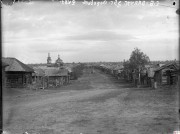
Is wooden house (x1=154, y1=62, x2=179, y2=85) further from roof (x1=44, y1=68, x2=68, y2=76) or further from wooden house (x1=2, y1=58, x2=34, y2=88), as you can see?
roof (x1=44, y1=68, x2=68, y2=76)

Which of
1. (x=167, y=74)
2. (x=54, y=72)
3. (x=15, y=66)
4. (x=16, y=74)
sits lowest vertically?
(x=167, y=74)

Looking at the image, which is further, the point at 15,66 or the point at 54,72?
the point at 54,72

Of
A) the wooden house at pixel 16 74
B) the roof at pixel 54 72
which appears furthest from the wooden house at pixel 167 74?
the roof at pixel 54 72

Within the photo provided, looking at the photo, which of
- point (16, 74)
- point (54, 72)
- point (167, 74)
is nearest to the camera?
point (16, 74)

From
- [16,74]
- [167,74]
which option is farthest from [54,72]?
[167,74]

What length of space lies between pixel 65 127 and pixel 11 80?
90.0ft

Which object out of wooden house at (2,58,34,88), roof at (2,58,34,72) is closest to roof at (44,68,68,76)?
roof at (2,58,34,72)

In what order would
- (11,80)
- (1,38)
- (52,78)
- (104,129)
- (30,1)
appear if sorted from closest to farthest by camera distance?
(1,38)
(30,1)
(104,129)
(11,80)
(52,78)

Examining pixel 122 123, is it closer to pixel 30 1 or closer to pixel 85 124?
pixel 85 124

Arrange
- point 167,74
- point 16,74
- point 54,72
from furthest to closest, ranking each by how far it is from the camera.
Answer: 1. point 54,72
2. point 167,74
3. point 16,74

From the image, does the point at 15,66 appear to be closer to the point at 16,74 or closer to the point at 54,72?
the point at 16,74

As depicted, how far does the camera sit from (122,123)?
11430 mm

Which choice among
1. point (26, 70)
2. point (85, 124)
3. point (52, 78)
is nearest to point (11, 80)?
point (26, 70)

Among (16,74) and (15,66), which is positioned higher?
(15,66)
